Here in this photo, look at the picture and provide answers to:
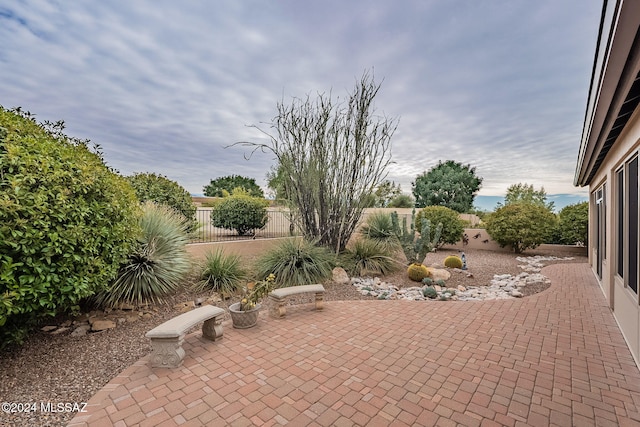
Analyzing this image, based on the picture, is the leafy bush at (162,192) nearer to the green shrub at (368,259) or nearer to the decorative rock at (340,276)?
the decorative rock at (340,276)

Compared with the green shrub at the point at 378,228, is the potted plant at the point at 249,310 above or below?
below

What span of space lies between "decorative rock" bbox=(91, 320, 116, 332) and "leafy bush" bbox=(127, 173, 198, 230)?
4079 millimetres

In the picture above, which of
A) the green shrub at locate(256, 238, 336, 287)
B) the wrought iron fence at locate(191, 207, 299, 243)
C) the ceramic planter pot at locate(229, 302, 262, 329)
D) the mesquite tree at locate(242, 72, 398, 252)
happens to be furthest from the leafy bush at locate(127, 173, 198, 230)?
the ceramic planter pot at locate(229, 302, 262, 329)

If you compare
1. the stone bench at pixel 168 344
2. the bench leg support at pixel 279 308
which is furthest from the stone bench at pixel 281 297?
the stone bench at pixel 168 344

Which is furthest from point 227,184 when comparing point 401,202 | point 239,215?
point 239,215

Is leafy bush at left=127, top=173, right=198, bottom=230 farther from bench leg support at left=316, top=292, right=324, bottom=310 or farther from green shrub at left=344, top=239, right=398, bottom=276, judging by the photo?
bench leg support at left=316, top=292, right=324, bottom=310

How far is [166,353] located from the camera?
287 cm

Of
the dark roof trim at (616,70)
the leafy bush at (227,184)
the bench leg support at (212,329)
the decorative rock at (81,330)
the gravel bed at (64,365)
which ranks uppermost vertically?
the leafy bush at (227,184)

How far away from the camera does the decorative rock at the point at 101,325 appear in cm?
378

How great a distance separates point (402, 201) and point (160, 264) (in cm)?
2310

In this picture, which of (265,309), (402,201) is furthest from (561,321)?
(402,201)

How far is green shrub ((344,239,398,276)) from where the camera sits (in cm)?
708

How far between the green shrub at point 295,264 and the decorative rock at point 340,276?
0.13 m

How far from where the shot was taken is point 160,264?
15.7 ft
